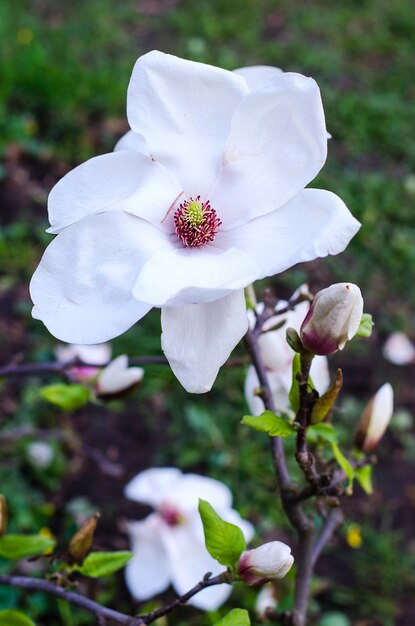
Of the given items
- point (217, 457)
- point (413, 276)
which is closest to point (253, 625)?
point (217, 457)

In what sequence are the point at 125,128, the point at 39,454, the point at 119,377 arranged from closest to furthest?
the point at 119,377
the point at 39,454
the point at 125,128

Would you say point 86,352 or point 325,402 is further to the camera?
point 86,352

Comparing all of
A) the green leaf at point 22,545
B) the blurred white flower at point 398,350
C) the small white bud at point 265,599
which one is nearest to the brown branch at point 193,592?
the green leaf at point 22,545

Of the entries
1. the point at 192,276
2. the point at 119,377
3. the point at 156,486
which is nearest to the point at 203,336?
the point at 192,276

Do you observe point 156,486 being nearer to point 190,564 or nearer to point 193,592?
point 190,564

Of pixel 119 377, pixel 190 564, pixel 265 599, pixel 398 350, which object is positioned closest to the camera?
pixel 119 377

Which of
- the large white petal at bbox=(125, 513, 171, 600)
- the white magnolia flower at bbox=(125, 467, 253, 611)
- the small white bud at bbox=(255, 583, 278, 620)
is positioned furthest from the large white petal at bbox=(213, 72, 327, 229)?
the small white bud at bbox=(255, 583, 278, 620)

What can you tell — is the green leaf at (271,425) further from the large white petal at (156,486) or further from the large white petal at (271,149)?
the large white petal at (156,486)

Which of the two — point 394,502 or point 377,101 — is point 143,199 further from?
point 377,101

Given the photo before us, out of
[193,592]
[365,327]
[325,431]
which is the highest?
[365,327]
